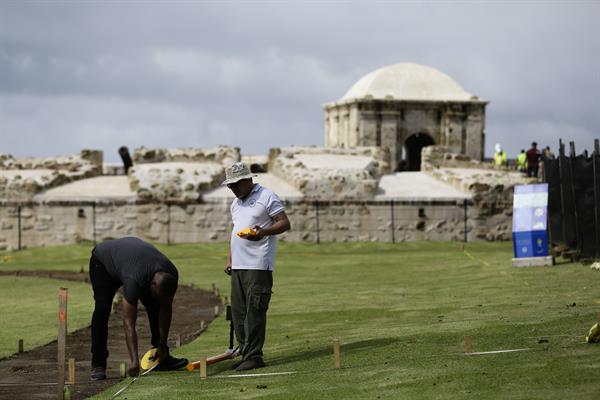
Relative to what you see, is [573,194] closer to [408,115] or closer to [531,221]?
[531,221]

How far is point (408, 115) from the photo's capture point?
59.0m

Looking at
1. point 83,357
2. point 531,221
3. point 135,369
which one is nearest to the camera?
point 135,369

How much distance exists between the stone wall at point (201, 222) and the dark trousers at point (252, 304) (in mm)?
29017

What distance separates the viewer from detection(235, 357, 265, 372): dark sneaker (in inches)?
450

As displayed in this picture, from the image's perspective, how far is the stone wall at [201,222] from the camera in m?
41.1

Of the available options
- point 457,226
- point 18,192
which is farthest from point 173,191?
point 457,226

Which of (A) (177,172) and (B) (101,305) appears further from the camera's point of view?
(A) (177,172)

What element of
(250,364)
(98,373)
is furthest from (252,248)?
(98,373)

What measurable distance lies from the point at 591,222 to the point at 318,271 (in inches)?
298

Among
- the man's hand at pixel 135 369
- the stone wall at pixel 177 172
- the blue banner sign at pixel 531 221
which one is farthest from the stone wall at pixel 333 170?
the man's hand at pixel 135 369

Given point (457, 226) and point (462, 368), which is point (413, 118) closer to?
point (457, 226)

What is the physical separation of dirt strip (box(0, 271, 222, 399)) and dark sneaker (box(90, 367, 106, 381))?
0.21ft

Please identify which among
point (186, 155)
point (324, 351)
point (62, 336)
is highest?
point (186, 155)

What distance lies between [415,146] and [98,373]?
5154cm
